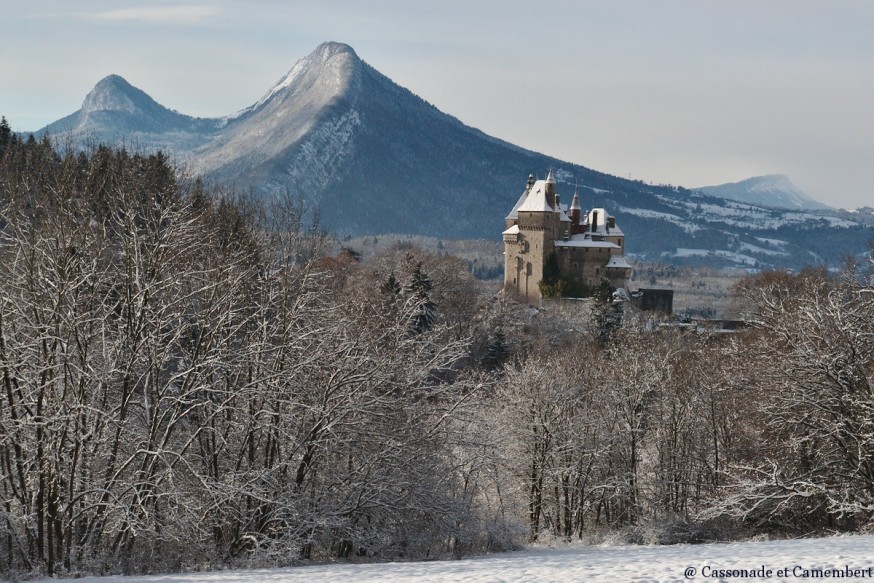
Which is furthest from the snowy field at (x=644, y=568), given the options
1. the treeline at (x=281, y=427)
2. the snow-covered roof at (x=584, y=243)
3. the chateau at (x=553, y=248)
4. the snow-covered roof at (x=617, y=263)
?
the snow-covered roof at (x=584, y=243)

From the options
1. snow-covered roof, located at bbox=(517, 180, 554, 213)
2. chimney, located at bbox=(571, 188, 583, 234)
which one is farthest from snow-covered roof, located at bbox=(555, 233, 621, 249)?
snow-covered roof, located at bbox=(517, 180, 554, 213)

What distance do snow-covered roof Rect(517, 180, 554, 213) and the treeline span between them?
59.4 m

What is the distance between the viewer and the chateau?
8606cm

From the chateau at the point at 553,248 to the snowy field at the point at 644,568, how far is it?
71839 millimetres

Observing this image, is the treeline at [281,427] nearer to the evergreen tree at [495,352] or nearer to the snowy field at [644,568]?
the snowy field at [644,568]

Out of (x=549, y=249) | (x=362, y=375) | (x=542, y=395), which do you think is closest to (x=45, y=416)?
(x=362, y=375)

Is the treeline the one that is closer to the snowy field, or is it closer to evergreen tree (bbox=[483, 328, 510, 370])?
the snowy field

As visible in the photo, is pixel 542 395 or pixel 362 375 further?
pixel 542 395

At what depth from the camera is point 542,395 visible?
93.4 ft

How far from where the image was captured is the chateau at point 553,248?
86062 mm

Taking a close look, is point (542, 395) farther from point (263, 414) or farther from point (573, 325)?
point (573, 325)

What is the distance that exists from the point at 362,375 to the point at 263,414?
7.21ft

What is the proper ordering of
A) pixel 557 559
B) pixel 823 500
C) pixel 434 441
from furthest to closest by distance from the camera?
pixel 823 500
pixel 434 441
pixel 557 559

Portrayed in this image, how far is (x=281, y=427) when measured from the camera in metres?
18.2
